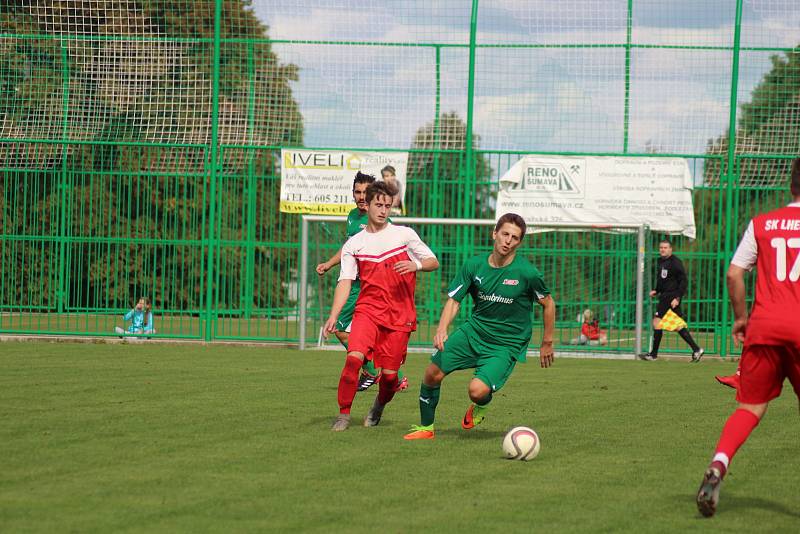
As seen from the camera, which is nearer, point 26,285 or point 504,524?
point 504,524

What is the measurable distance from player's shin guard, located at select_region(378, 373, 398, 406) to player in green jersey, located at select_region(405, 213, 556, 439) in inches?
16.4

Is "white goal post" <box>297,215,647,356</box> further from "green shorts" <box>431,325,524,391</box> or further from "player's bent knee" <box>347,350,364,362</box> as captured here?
"green shorts" <box>431,325,524,391</box>

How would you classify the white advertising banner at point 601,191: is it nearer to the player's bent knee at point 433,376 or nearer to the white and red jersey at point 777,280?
the player's bent knee at point 433,376

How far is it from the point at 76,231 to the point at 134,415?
15.6 metres

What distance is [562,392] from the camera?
39.5ft

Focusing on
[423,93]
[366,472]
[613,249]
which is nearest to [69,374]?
[366,472]

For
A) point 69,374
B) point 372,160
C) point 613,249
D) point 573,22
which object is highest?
point 573,22

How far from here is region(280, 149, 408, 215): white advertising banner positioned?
18.3 meters

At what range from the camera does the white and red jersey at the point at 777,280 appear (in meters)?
5.81

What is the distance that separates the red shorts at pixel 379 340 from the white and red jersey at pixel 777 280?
11.2 ft

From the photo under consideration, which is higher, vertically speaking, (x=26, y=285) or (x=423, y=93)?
(x=423, y=93)

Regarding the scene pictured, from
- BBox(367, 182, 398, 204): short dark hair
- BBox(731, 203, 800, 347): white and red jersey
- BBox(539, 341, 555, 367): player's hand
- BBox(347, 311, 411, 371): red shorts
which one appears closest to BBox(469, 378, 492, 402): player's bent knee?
BBox(539, 341, 555, 367): player's hand

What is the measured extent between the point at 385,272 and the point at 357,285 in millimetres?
2742

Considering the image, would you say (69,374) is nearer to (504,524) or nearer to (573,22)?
(504,524)
